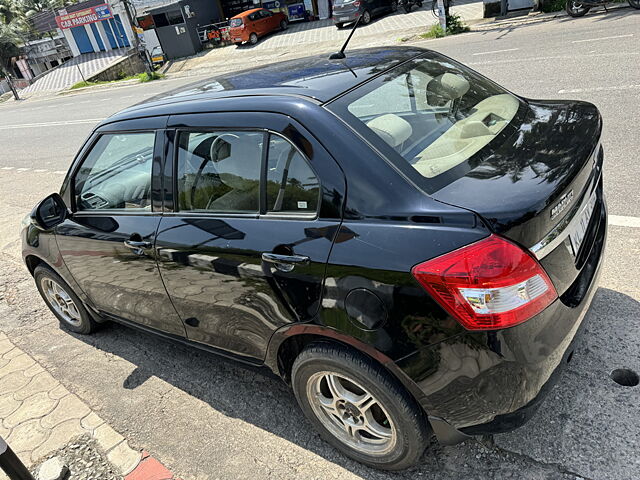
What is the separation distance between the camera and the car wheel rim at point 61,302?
149 inches

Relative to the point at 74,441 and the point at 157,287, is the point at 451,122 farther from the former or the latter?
the point at 74,441

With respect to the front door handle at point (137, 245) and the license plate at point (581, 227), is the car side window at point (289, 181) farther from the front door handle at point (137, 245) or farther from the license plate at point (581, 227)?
the license plate at point (581, 227)

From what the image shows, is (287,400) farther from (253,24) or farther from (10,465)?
(253,24)

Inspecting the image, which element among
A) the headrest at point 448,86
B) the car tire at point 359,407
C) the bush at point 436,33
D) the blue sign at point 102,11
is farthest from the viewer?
the blue sign at point 102,11

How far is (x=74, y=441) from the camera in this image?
279 centimetres

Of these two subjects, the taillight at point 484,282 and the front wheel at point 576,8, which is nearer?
the taillight at point 484,282

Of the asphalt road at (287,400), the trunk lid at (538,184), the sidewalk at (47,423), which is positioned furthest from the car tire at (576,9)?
the sidewalk at (47,423)

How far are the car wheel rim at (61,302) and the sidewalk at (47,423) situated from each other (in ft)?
1.40

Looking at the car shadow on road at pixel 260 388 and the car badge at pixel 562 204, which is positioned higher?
the car badge at pixel 562 204

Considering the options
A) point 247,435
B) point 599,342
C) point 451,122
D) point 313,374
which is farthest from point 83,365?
point 599,342

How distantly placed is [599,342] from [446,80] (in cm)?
168

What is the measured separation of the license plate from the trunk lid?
0.06ft

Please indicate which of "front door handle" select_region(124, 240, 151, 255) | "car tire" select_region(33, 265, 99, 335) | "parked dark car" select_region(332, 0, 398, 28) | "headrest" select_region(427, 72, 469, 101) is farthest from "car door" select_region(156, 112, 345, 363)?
"parked dark car" select_region(332, 0, 398, 28)

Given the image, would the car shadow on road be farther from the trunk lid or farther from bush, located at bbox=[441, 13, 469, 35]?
bush, located at bbox=[441, 13, 469, 35]
